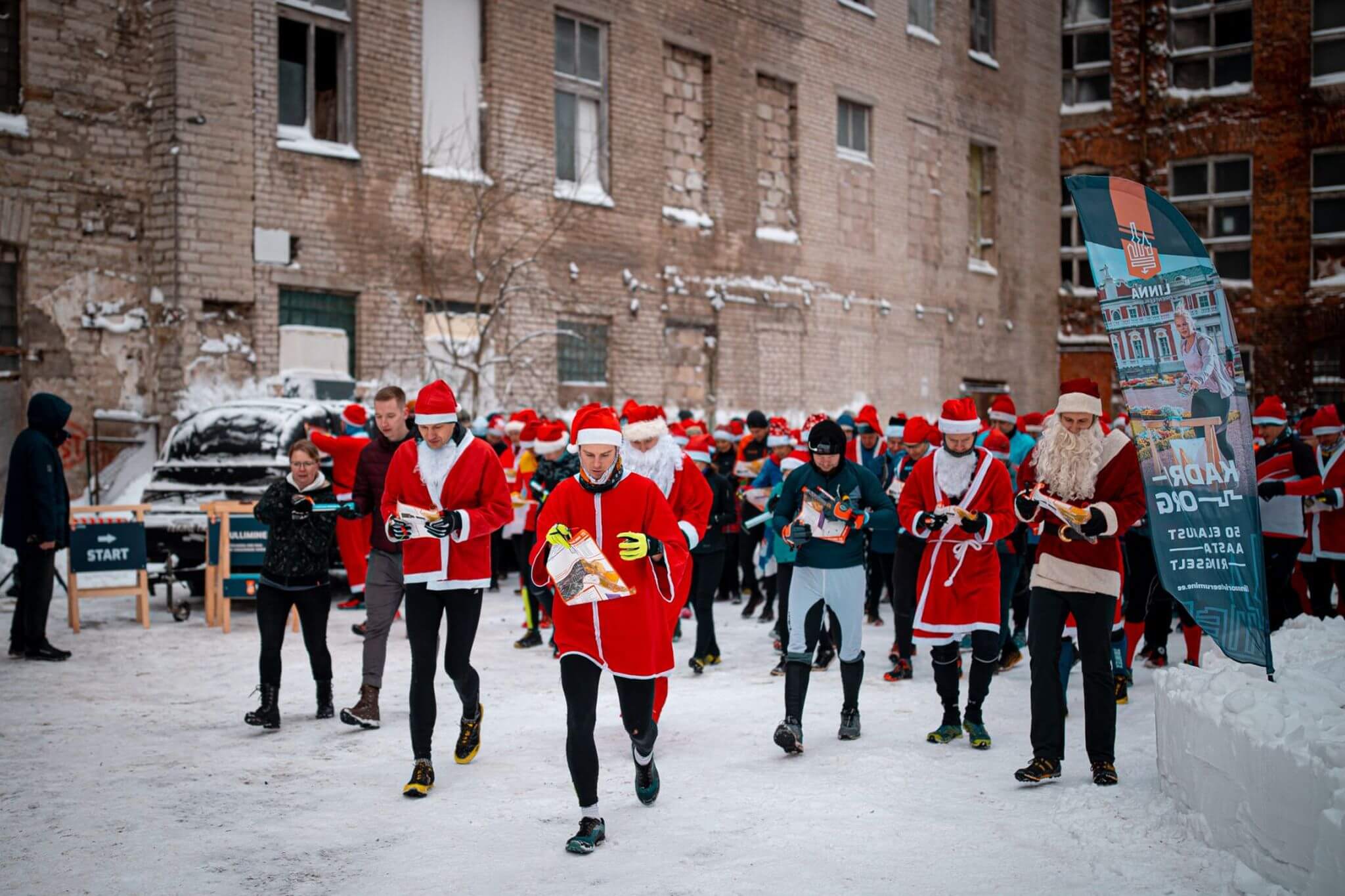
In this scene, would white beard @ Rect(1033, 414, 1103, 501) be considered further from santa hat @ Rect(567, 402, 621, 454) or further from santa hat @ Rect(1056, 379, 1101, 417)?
santa hat @ Rect(567, 402, 621, 454)

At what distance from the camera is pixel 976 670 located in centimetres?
757

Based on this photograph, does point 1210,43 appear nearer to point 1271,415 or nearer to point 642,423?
point 1271,415

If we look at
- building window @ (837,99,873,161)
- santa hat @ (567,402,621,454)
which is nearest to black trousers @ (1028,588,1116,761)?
santa hat @ (567,402,621,454)

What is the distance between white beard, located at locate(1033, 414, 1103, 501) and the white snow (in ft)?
54.0

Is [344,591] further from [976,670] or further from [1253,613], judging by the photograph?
[1253,613]

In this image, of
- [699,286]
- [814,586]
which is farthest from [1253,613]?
[699,286]

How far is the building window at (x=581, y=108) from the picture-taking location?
64.8 ft

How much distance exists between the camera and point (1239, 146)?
3020 cm

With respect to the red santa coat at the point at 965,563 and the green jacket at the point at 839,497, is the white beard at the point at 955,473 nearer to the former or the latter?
the red santa coat at the point at 965,563

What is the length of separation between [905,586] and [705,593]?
5.07 ft

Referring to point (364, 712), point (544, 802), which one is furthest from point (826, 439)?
point (364, 712)

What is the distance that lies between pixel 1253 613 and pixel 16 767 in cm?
634

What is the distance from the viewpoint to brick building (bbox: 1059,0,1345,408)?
29.3m

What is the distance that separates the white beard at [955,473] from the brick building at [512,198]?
10564mm
